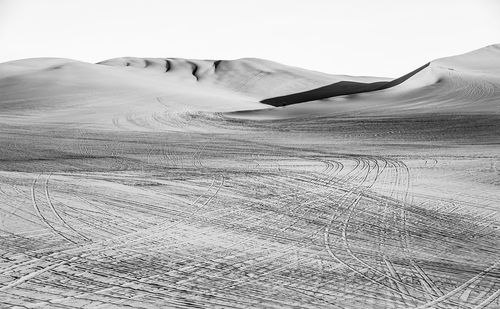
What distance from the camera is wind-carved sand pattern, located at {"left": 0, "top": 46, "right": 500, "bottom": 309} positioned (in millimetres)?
6539

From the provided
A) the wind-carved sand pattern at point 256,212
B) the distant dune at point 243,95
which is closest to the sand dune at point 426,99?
the distant dune at point 243,95

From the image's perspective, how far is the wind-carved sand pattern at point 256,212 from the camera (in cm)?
654

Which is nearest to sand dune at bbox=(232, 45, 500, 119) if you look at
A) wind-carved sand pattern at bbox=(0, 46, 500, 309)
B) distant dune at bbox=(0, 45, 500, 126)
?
distant dune at bbox=(0, 45, 500, 126)

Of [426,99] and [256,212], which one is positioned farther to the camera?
[426,99]

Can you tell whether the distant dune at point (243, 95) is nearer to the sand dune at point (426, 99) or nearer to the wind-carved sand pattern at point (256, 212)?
the sand dune at point (426, 99)

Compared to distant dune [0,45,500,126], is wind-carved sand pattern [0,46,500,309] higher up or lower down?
lower down

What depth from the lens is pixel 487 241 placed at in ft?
27.6

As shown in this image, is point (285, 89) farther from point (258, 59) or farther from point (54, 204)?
point (54, 204)

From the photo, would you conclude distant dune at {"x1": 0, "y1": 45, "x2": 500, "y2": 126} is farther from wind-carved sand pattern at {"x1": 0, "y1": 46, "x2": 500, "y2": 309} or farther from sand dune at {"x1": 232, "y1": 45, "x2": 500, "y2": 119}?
wind-carved sand pattern at {"x1": 0, "y1": 46, "x2": 500, "y2": 309}

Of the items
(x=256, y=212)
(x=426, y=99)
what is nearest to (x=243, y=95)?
(x=426, y=99)

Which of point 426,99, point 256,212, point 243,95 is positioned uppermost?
point 243,95

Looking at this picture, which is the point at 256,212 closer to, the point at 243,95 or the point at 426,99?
the point at 426,99

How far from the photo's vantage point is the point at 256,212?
33.0 feet

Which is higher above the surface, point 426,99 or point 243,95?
point 243,95
